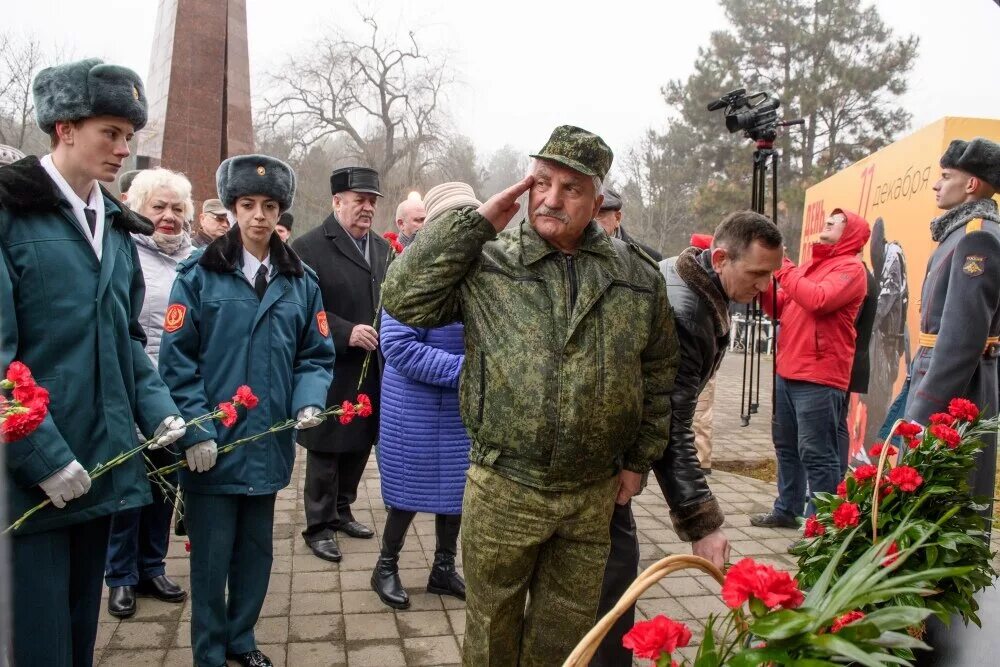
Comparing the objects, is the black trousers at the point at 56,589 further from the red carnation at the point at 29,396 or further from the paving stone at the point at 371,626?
the paving stone at the point at 371,626

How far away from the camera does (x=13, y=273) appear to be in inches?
80.9

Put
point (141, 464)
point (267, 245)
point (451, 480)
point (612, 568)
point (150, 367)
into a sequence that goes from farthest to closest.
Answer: point (451, 480), point (267, 245), point (612, 568), point (150, 367), point (141, 464)

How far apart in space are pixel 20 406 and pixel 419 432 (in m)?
2.06

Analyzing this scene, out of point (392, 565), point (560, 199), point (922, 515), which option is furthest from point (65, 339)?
point (922, 515)

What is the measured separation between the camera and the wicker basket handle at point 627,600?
1.14m

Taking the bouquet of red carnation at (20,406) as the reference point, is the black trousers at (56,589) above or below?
below

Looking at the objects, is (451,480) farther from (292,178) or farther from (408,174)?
(408,174)

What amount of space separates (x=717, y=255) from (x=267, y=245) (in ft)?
5.76

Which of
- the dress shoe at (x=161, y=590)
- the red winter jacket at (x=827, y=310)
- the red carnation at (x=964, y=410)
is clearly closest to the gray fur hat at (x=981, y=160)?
the red winter jacket at (x=827, y=310)

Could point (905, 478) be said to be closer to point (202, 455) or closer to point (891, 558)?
point (891, 558)

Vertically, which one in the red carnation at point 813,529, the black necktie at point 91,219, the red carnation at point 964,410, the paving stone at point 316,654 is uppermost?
the black necktie at point 91,219

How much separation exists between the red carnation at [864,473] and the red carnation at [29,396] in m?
2.10

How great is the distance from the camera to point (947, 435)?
215 cm

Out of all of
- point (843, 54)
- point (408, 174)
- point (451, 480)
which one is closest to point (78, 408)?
point (451, 480)
